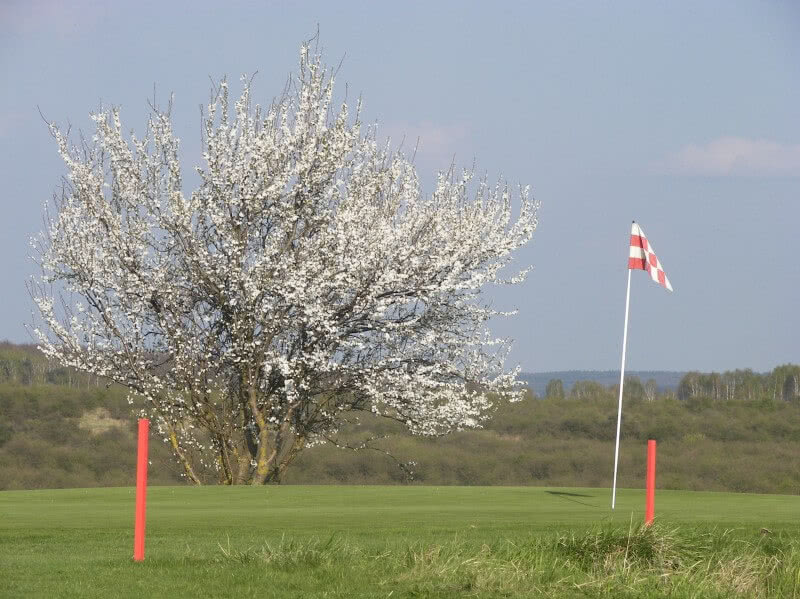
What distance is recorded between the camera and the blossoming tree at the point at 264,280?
24.5 meters

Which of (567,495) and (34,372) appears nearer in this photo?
(567,495)

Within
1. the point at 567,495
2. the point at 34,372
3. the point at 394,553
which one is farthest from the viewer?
the point at 34,372

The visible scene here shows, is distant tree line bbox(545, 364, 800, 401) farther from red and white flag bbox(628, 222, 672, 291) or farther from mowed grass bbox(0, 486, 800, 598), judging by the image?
mowed grass bbox(0, 486, 800, 598)

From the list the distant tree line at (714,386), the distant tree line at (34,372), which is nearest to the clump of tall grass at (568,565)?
the distant tree line at (34,372)

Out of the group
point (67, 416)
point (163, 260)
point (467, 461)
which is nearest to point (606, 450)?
point (467, 461)

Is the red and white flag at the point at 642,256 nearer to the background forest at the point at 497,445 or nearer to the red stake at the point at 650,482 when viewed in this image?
the red stake at the point at 650,482

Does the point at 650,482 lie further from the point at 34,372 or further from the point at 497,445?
the point at 34,372

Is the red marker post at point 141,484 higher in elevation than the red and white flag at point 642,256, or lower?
lower

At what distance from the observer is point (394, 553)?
1050 centimetres

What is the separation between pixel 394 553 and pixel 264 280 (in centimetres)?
1411

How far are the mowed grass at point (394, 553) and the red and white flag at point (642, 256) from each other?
143 inches

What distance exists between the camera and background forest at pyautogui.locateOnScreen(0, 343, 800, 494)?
46375mm

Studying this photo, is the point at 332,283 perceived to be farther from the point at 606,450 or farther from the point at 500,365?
the point at 606,450

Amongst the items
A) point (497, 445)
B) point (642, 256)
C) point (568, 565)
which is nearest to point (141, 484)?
point (568, 565)
